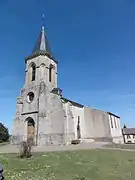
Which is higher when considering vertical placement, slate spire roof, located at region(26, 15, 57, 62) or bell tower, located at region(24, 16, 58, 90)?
slate spire roof, located at region(26, 15, 57, 62)

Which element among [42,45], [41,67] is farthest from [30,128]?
[42,45]

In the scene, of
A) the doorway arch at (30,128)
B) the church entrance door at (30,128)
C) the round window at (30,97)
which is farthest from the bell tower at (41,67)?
the church entrance door at (30,128)

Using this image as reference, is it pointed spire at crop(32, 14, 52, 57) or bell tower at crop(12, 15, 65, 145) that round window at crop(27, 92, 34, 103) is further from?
pointed spire at crop(32, 14, 52, 57)

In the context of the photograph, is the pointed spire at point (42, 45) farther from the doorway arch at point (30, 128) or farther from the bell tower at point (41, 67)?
the doorway arch at point (30, 128)

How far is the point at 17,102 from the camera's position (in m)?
30.0

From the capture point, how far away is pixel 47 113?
86.5 ft

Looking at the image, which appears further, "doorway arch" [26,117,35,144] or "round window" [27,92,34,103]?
"round window" [27,92,34,103]

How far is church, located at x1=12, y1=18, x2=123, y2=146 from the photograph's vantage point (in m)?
25.7

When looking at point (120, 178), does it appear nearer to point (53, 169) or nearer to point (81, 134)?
point (53, 169)

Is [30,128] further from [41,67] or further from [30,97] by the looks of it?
[41,67]

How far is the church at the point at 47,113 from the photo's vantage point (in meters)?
25.7

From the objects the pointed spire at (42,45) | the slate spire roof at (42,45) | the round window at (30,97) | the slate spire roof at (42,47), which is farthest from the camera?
the slate spire roof at (42,45)

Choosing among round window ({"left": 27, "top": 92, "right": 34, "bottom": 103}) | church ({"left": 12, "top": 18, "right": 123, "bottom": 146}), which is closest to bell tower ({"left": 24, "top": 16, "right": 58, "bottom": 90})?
church ({"left": 12, "top": 18, "right": 123, "bottom": 146})

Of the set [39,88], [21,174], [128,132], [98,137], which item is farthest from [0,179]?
[128,132]
